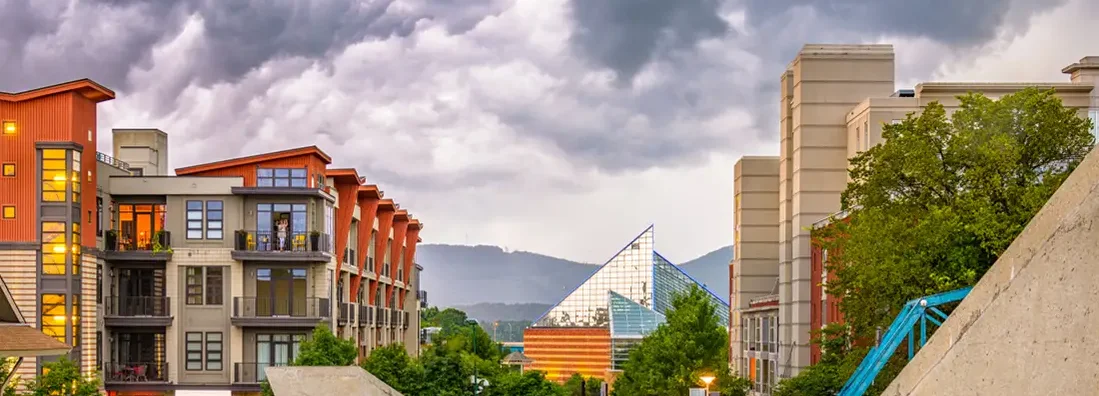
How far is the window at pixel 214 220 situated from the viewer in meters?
61.7

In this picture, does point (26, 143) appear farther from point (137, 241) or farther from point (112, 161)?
point (112, 161)

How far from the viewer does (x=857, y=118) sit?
5938 centimetres

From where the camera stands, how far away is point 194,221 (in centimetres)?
6162

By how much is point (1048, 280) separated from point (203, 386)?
56.9m

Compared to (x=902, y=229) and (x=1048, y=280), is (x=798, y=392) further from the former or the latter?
(x=1048, y=280)

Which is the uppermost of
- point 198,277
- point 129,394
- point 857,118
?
point 857,118

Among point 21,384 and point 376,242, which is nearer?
point 21,384

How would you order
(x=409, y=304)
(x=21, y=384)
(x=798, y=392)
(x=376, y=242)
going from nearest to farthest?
(x=798, y=392)
(x=21, y=384)
(x=376, y=242)
(x=409, y=304)

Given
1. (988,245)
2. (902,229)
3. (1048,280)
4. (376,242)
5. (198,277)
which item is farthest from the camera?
(376,242)

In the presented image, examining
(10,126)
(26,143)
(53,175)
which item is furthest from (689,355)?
(10,126)

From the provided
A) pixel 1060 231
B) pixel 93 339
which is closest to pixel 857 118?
pixel 93 339

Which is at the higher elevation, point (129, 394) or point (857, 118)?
point (857, 118)

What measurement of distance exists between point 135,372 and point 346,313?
12.3 meters

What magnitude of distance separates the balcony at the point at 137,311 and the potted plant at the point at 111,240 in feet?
7.32
